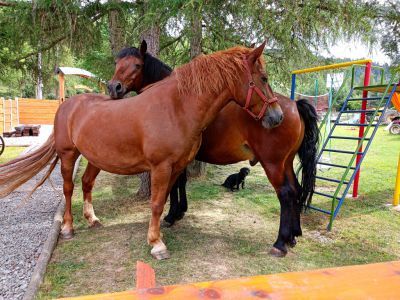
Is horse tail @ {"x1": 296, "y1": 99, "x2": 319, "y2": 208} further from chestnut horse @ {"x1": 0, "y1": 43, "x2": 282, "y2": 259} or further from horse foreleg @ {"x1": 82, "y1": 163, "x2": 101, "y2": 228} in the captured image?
horse foreleg @ {"x1": 82, "y1": 163, "x2": 101, "y2": 228}

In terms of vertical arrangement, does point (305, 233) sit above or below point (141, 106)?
below

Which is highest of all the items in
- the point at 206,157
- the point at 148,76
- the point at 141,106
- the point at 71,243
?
the point at 148,76

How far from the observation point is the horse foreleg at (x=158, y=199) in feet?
9.98

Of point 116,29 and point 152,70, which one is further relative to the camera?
point 116,29

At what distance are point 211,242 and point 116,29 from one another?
4.09 meters

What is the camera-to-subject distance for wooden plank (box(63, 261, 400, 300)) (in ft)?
2.61

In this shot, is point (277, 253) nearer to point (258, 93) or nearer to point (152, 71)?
point (258, 93)

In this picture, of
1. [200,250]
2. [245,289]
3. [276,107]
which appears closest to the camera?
[245,289]

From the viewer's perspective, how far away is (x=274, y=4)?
14.0 ft

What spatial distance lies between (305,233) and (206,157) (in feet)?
5.15

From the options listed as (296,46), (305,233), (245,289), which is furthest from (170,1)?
(245,289)

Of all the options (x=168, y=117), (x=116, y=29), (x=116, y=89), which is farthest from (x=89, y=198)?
(x=116, y=29)

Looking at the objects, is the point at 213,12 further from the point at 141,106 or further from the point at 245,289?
the point at 245,289

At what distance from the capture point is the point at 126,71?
355 cm
